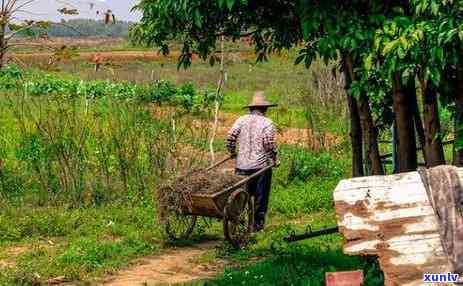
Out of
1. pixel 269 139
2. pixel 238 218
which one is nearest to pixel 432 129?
pixel 238 218

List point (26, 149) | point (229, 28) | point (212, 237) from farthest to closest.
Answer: point (26, 149)
point (212, 237)
point (229, 28)

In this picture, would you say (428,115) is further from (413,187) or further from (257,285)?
(413,187)

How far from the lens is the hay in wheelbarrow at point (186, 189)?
919 centimetres

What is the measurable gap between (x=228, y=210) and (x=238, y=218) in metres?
0.24

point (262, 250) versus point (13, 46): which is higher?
point (13, 46)

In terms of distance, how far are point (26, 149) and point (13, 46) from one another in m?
5.93

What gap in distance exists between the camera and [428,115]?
698 centimetres

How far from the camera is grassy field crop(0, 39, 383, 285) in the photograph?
827 centimetres

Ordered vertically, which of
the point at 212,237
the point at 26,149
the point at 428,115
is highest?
the point at 428,115

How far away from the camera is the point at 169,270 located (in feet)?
28.5

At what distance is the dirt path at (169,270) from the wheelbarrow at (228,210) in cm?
42

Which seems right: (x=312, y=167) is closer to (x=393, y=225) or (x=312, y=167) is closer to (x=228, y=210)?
(x=228, y=210)

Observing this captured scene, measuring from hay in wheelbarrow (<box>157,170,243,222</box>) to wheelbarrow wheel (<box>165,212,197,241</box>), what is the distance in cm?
29

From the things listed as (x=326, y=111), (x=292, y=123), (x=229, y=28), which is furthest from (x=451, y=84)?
(x=292, y=123)
